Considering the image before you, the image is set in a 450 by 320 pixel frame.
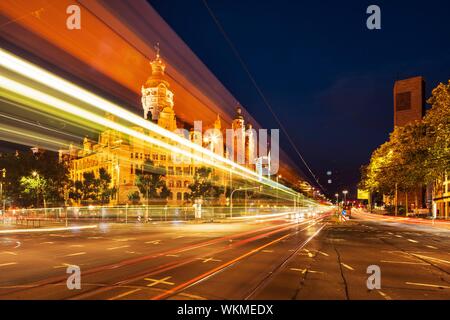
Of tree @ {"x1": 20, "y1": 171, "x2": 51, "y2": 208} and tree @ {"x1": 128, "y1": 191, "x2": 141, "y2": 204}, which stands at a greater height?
tree @ {"x1": 20, "y1": 171, "x2": 51, "y2": 208}

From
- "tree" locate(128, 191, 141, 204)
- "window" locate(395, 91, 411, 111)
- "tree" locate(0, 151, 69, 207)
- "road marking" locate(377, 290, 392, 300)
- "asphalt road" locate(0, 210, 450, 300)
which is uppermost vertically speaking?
"window" locate(395, 91, 411, 111)

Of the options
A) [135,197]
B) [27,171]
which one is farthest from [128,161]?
[27,171]

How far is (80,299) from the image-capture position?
901 centimetres

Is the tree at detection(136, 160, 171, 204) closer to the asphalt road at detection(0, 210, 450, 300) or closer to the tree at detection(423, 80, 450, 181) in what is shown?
the tree at detection(423, 80, 450, 181)

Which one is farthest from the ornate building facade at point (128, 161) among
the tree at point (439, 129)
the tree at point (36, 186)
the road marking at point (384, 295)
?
the road marking at point (384, 295)

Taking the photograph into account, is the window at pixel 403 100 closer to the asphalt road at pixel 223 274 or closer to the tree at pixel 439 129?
the tree at pixel 439 129

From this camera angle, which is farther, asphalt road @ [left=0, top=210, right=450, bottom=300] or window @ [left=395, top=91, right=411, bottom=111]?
window @ [left=395, top=91, right=411, bottom=111]

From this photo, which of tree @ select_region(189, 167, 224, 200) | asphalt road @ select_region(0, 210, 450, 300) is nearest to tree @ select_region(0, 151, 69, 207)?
tree @ select_region(189, 167, 224, 200)

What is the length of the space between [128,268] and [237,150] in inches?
6108

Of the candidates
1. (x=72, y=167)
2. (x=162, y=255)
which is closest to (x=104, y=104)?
(x=162, y=255)

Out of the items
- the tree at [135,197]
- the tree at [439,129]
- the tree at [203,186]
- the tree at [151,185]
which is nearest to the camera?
the tree at [439,129]

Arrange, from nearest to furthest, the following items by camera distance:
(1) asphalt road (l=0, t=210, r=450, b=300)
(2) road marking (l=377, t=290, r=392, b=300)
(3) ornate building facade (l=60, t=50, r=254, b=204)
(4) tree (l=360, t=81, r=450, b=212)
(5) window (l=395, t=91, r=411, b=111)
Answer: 1. (2) road marking (l=377, t=290, r=392, b=300)
2. (1) asphalt road (l=0, t=210, r=450, b=300)
3. (4) tree (l=360, t=81, r=450, b=212)
4. (3) ornate building facade (l=60, t=50, r=254, b=204)
5. (5) window (l=395, t=91, r=411, b=111)

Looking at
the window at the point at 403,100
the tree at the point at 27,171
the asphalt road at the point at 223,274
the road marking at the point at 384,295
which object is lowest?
the asphalt road at the point at 223,274
